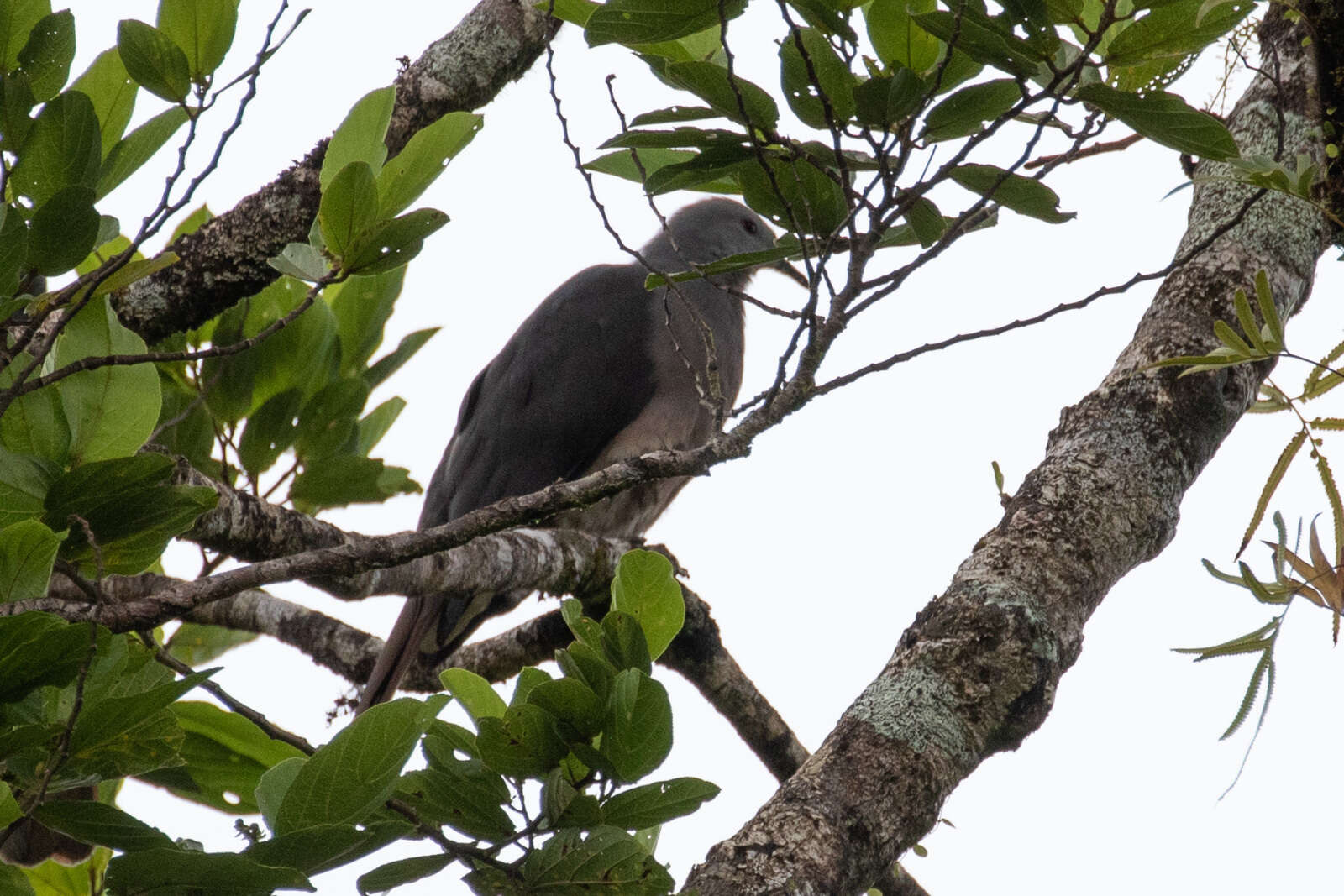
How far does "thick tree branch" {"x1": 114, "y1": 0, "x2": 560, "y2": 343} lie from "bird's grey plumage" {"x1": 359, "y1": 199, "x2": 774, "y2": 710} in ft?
5.37

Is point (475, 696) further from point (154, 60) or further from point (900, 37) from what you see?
point (900, 37)

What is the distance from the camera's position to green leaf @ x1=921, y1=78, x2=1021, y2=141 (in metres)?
1.51

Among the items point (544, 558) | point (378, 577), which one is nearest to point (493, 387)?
point (544, 558)

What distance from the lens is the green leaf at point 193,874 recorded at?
109 cm

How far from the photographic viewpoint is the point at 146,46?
154 centimetres

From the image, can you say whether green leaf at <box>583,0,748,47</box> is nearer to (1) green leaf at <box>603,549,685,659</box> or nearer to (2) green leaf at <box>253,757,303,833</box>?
(1) green leaf at <box>603,549,685,659</box>

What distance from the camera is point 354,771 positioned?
4.05ft

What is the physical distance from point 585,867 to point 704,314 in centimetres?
341

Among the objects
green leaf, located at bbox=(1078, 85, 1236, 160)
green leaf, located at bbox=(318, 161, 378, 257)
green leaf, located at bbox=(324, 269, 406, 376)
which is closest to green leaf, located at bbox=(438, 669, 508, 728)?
green leaf, located at bbox=(318, 161, 378, 257)

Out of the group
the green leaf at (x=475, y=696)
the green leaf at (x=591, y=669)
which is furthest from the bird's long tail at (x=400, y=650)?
the green leaf at (x=591, y=669)

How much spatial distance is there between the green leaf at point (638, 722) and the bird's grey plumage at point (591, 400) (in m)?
2.68

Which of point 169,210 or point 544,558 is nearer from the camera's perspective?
point 169,210

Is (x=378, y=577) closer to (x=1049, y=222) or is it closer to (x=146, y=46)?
(x=146, y=46)

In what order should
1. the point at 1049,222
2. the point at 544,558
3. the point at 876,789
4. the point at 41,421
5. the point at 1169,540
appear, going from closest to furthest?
the point at 41,421
the point at 876,789
the point at 1049,222
the point at 1169,540
the point at 544,558
